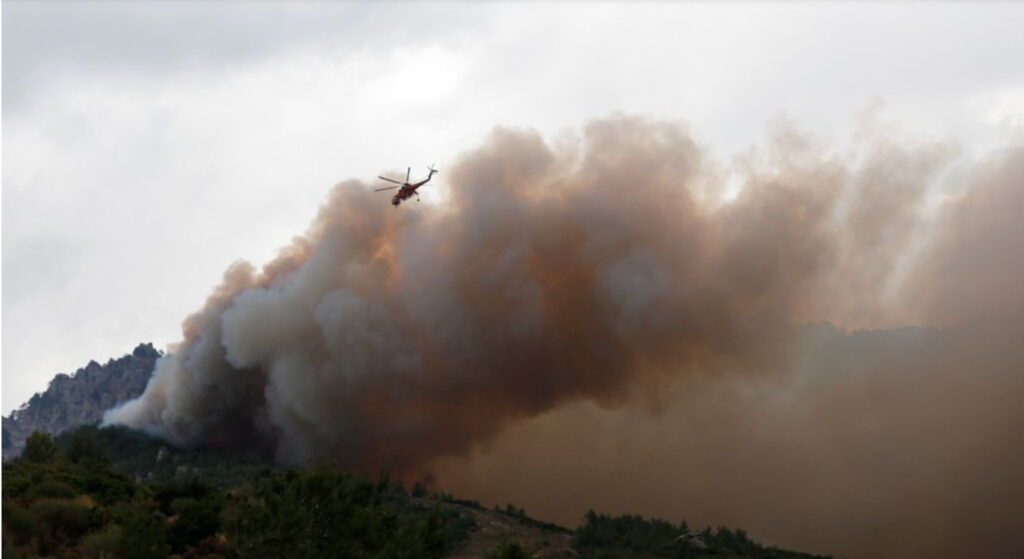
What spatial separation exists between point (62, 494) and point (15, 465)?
1030cm

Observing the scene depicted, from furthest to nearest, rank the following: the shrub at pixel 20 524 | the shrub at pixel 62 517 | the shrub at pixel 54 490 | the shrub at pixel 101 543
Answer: the shrub at pixel 54 490 → the shrub at pixel 62 517 → the shrub at pixel 20 524 → the shrub at pixel 101 543

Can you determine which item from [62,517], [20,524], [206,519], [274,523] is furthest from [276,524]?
[62,517]

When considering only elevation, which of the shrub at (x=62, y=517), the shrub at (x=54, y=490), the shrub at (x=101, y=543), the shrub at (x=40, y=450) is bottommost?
the shrub at (x=101, y=543)

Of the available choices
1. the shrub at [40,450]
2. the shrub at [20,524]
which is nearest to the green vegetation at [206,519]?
the shrub at [20,524]

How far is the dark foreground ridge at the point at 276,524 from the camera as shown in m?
30.3

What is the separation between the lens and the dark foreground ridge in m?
30.3

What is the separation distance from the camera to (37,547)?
35156 millimetres

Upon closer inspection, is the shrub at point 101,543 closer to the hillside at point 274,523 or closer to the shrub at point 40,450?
the hillside at point 274,523

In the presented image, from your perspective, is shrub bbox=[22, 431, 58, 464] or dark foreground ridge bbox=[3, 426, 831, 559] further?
shrub bbox=[22, 431, 58, 464]

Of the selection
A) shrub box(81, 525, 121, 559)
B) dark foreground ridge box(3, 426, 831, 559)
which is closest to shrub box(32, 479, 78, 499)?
dark foreground ridge box(3, 426, 831, 559)

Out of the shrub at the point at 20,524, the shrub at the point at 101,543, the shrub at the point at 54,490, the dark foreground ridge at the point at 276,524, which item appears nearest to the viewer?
the dark foreground ridge at the point at 276,524

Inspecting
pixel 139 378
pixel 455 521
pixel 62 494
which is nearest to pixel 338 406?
pixel 455 521

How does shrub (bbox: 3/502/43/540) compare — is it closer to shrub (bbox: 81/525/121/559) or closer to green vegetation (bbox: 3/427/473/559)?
green vegetation (bbox: 3/427/473/559)

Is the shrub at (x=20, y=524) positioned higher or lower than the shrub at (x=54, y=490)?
lower
